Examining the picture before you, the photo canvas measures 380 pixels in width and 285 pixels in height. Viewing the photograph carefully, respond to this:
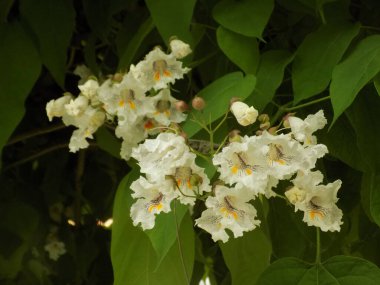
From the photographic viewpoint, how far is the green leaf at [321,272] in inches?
24.9

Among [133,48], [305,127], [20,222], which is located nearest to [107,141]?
[133,48]

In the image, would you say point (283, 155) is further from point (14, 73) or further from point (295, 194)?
point (14, 73)

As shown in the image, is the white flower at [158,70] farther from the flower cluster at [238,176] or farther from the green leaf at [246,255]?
the green leaf at [246,255]

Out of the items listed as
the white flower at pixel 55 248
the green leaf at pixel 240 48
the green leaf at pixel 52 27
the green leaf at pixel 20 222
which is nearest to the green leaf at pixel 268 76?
the green leaf at pixel 240 48

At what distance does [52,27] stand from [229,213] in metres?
0.41

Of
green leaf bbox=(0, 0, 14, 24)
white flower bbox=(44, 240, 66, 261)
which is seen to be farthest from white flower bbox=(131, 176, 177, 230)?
white flower bbox=(44, 240, 66, 261)

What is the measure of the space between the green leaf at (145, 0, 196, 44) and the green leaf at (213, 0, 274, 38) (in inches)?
1.6

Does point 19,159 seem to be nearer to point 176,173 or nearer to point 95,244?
point 95,244

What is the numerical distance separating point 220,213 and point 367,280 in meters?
0.17

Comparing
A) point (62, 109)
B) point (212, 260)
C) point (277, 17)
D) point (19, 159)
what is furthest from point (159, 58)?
point (19, 159)

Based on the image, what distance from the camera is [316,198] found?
2.02 ft

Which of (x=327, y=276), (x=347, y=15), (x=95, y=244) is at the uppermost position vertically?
(x=347, y=15)

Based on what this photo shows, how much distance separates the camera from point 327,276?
0.65 metres

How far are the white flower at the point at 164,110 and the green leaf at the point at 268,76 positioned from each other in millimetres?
84
